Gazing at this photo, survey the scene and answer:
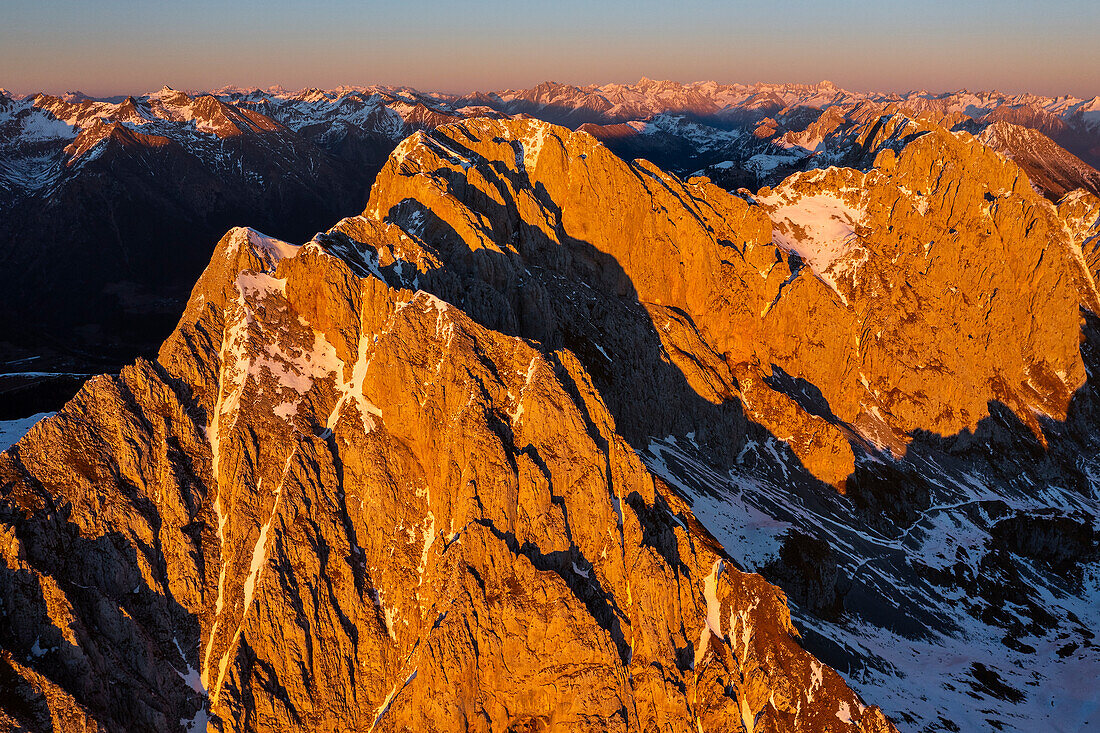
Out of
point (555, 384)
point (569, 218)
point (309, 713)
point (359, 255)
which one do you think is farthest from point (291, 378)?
point (569, 218)

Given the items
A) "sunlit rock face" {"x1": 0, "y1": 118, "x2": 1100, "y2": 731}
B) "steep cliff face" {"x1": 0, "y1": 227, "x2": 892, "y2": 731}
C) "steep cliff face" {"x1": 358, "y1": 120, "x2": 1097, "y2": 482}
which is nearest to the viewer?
"steep cliff face" {"x1": 0, "y1": 227, "x2": 892, "y2": 731}

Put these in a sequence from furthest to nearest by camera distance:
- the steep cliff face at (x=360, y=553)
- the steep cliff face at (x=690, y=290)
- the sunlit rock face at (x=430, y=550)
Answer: the steep cliff face at (x=690, y=290) → the sunlit rock face at (x=430, y=550) → the steep cliff face at (x=360, y=553)

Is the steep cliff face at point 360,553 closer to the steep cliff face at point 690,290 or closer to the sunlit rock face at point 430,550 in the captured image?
the sunlit rock face at point 430,550

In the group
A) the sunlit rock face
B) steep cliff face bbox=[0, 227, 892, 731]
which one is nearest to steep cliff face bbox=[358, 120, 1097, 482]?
the sunlit rock face

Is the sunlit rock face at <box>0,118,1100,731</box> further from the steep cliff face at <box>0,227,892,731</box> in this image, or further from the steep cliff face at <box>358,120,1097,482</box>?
the steep cliff face at <box>358,120,1097,482</box>

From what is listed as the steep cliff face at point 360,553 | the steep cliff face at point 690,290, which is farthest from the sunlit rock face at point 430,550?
the steep cliff face at point 690,290

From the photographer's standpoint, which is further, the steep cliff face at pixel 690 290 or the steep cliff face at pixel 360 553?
the steep cliff face at pixel 690 290

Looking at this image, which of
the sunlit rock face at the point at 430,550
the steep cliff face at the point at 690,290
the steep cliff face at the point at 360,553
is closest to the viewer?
the steep cliff face at the point at 360,553

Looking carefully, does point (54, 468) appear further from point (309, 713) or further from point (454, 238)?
point (454, 238)
